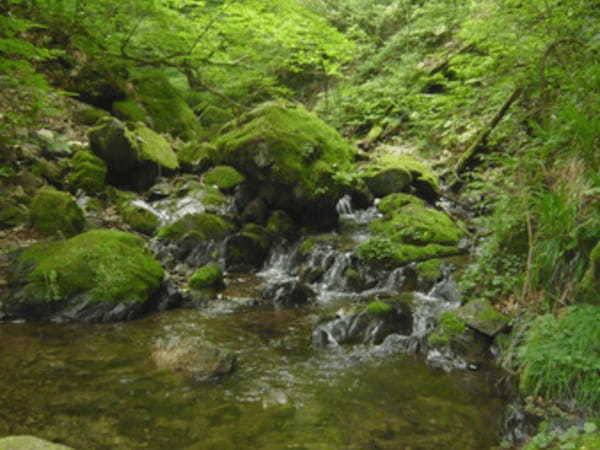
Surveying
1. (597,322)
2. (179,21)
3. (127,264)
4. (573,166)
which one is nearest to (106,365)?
(127,264)

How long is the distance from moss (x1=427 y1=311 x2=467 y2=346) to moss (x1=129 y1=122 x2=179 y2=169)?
29.4 feet

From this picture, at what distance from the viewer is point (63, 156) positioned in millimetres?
11242

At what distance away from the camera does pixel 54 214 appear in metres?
8.20

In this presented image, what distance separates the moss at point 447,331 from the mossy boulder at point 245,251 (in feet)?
15.5

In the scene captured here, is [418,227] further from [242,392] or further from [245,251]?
[242,392]

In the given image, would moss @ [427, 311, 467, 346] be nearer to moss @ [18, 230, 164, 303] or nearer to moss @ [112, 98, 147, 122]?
moss @ [18, 230, 164, 303]

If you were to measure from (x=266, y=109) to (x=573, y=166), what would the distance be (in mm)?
7341

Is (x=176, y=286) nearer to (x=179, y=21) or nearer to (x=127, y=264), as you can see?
(x=127, y=264)

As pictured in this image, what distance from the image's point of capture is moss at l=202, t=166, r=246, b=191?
1270 cm

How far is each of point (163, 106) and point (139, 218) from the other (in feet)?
25.4

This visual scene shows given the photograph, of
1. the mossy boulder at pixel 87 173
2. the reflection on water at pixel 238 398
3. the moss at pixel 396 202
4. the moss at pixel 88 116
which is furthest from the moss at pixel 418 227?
the moss at pixel 88 116

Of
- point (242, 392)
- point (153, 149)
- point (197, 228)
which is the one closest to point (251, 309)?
point (242, 392)

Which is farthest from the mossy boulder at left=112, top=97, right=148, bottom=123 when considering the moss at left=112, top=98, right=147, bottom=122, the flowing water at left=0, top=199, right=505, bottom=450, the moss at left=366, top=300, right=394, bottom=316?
the moss at left=366, top=300, right=394, bottom=316

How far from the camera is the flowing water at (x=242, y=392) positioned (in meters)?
3.83
